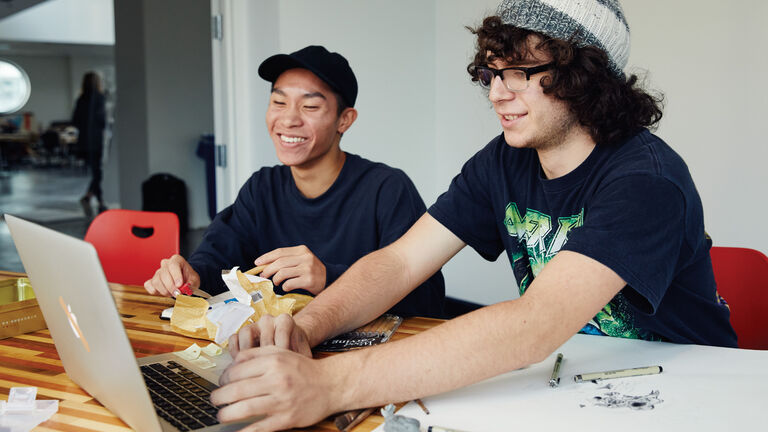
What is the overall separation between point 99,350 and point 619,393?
2.72 feet

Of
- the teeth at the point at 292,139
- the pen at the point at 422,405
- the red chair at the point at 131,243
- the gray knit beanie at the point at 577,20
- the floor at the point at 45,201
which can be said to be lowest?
the floor at the point at 45,201

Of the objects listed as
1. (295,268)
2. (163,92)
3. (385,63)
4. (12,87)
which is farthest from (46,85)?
(295,268)

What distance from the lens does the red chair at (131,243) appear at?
2.53 metres

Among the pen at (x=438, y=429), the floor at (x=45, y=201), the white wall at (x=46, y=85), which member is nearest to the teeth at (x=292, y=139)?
the pen at (x=438, y=429)

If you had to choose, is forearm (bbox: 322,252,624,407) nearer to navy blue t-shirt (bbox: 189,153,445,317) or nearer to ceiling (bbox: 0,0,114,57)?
navy blue t-shirt (bbox: 189,153,445,317)

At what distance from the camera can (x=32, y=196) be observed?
10.7 meters

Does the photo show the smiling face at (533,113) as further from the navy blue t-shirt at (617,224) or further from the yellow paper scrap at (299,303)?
the yellow paper scrap at (299,303)

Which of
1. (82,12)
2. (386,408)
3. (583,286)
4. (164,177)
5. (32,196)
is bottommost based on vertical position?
(32,196)

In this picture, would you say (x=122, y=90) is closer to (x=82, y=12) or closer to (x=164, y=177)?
(x=164, y=177)

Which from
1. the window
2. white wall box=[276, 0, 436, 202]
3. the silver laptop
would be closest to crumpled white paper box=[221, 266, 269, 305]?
the silver laptop

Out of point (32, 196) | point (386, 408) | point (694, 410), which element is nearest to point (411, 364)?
point (386, 408)

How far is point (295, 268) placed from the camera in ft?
5.56

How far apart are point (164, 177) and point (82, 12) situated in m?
11.2

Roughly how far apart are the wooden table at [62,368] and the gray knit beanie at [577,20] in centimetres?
71
